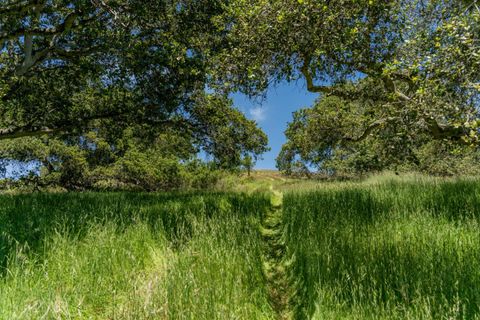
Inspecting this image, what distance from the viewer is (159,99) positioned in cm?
962

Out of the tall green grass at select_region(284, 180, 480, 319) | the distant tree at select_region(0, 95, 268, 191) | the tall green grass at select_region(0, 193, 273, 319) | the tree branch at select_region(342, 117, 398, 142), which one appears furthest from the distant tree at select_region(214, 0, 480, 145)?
the distant tree at select_region(0, 95, 268, 191)

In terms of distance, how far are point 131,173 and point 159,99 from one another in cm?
1284

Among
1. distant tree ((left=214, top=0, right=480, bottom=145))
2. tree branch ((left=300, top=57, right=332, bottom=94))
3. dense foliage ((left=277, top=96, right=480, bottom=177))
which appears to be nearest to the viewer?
distant tree ((left=214, top=0, right=480, bottom=145))

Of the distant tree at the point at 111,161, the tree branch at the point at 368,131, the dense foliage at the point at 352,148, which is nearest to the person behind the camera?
the tree branch at the point at 368,131

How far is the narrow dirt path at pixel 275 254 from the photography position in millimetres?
1218

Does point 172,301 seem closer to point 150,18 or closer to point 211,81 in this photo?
point 211,81

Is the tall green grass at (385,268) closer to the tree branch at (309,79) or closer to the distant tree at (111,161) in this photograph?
the tree branch at (309,79)

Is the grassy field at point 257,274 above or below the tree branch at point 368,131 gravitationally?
below

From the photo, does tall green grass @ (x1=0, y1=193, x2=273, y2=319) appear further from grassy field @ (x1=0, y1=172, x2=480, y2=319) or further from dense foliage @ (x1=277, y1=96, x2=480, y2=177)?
dense foliage @ (x1=277, y1=96, x2=480, y2=177)

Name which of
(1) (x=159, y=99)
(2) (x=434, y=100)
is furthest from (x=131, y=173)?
(2) (x=434, y=100)

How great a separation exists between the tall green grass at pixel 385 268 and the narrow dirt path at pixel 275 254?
0.07 m

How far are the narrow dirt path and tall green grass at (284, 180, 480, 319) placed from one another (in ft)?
0.22

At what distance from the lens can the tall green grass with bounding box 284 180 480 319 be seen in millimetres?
2141

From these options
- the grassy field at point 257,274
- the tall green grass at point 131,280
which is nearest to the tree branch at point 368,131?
the grassy field at point 257,274
